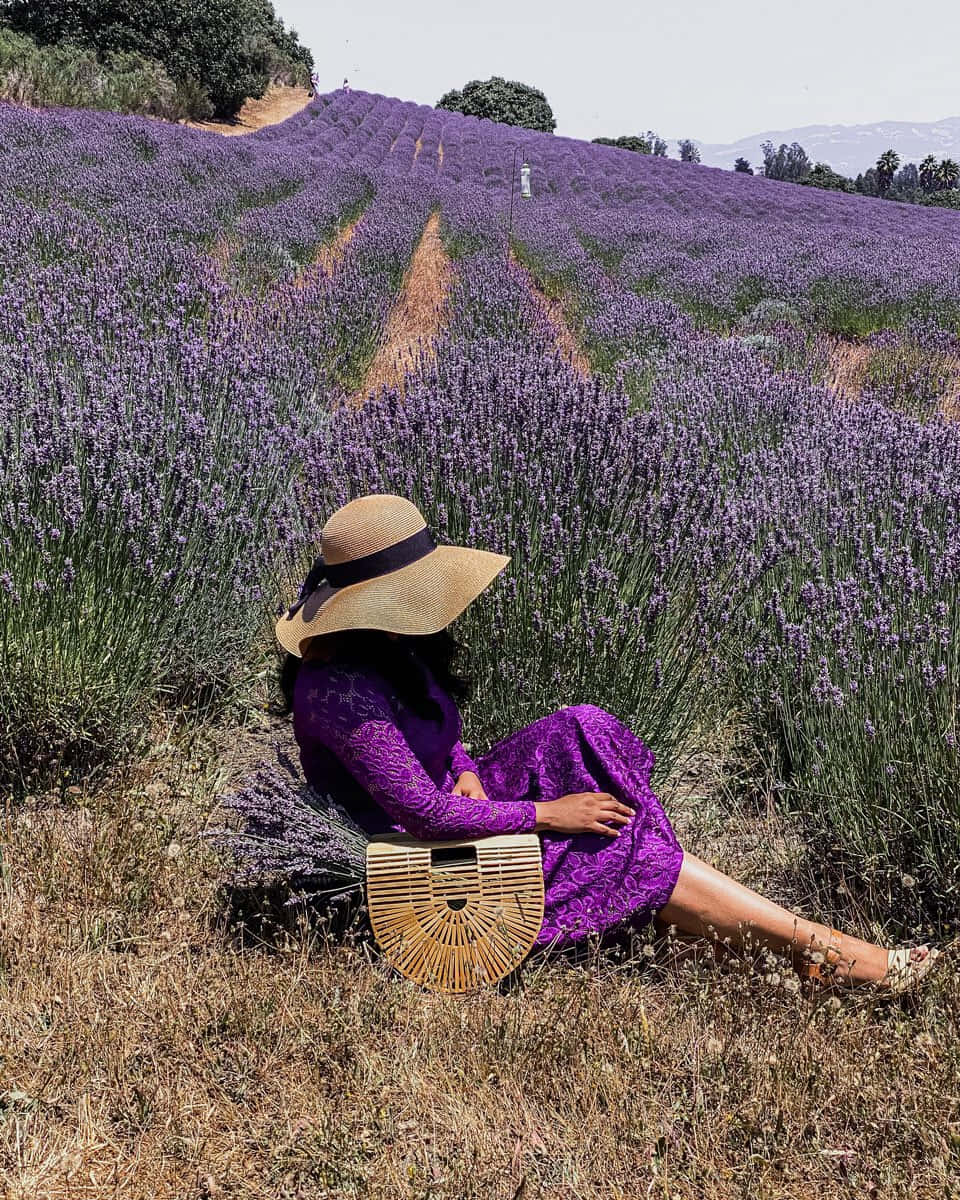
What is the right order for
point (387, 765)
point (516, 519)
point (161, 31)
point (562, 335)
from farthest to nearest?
point (161, 31) → point (562, 335) → point (516, 519) → point (387, 765)

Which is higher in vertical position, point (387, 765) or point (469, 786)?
point (387, 765)

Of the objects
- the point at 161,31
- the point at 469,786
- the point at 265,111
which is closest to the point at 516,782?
the point at 469,786

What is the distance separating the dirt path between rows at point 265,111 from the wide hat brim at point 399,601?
19739 millimetres

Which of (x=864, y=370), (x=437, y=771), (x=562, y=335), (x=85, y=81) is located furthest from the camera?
(x=85, y=81)

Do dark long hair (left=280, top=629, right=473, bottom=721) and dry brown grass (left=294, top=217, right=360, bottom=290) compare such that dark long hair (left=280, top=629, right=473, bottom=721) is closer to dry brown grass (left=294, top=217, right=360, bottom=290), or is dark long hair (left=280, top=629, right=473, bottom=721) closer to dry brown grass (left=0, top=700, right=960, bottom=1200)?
dry brown grass (left=0, top=700, right=960, bottom=1200)

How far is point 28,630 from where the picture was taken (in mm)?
2320

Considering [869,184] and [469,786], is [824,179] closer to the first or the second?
[869,184]

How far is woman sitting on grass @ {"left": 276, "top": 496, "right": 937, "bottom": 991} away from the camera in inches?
71.3

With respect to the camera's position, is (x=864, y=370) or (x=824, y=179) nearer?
(x=864, y=370)

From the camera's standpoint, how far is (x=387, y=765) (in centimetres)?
179

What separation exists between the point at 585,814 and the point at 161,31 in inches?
1003

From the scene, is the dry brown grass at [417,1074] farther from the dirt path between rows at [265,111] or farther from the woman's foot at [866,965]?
the dirt path between rows at [265,111]

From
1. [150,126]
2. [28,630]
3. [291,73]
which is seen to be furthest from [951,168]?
[28,630]

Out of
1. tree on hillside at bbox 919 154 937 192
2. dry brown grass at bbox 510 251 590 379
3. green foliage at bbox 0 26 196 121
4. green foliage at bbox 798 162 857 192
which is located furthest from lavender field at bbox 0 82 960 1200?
tree on hillside at bbox 919 154 937 192
